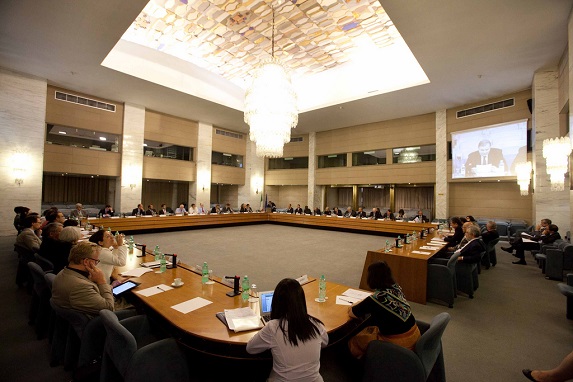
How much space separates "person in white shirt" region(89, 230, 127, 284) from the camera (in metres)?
2.63

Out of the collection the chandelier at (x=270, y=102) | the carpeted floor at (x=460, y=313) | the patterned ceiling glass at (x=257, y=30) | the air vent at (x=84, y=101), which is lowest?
the carpeted floor at (x=460, y=313)

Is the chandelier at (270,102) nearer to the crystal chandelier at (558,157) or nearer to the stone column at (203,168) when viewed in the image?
the crystal chandelier at (558,157)

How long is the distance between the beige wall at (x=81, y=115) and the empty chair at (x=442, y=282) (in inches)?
484

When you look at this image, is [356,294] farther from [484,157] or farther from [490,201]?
[490,201]

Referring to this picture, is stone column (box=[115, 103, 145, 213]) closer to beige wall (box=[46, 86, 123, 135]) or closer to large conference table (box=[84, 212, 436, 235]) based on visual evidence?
beige wall (box=[46, 86, 123, 135])

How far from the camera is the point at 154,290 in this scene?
98.3 inches

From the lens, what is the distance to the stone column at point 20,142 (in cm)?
832

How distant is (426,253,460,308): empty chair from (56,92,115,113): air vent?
494 inches

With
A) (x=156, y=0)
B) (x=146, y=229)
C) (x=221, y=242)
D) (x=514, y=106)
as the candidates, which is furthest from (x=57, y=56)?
(x=514, y=106)

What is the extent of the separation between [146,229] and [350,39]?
9.15 metres

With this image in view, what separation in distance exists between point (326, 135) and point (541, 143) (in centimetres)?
922

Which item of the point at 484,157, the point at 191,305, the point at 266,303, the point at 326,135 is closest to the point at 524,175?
the point at 484,157

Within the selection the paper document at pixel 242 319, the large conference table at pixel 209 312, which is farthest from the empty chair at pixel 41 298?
the paper document at pixel 242 319

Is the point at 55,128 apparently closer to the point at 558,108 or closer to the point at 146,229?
the point at 146,229
